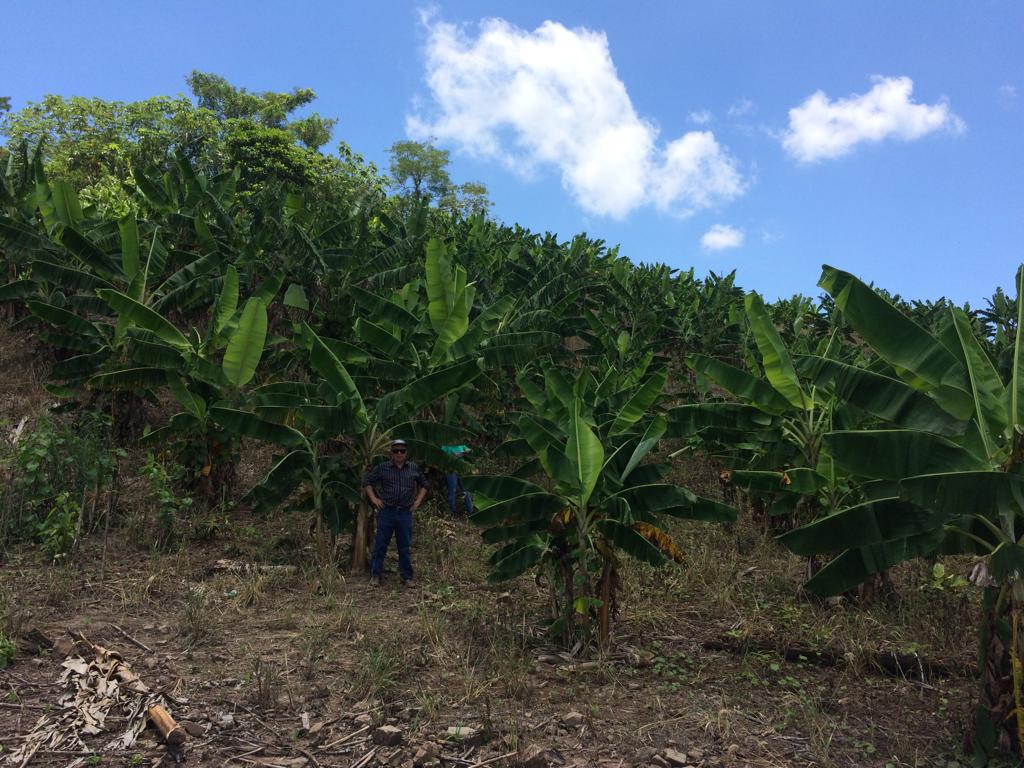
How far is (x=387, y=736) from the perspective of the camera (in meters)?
4.66

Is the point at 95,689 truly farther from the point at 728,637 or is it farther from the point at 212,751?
the point at 728,637

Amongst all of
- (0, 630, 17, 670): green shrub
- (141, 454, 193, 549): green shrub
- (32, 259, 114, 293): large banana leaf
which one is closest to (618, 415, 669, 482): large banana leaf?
(0, 630, 17, 670): green shrub

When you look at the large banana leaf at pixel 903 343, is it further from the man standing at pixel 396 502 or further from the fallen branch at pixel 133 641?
the fallen branch at pixel 133 641

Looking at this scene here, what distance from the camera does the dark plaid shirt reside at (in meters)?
8.05

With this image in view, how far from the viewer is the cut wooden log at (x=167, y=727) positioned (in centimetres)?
456

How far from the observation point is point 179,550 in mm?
8320

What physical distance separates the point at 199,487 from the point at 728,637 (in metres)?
7.12

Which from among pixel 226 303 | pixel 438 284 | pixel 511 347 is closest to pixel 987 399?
pixel 511 347

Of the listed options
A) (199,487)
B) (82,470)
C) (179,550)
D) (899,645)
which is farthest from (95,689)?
(899,645)

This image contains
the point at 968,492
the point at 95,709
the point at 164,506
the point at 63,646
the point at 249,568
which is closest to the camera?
the point at 968,492

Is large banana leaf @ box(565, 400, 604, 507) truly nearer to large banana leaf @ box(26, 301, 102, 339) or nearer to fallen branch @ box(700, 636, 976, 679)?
fallen branch @ box(700, 636, 976, 679)

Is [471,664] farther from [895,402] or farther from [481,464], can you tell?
[481,464]

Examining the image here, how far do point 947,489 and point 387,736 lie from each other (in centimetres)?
388

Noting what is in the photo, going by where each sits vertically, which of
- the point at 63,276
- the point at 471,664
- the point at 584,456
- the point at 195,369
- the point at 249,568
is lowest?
the point at 471,664
